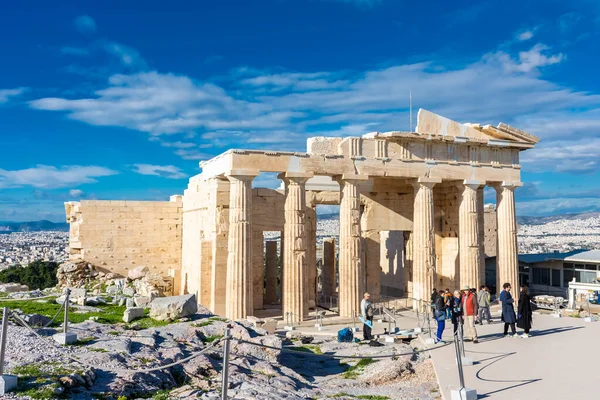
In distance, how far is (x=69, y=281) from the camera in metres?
27.2

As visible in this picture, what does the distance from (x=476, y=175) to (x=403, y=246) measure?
27.1ft

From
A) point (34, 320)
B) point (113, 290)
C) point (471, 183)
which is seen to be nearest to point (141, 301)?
point (34, 320)

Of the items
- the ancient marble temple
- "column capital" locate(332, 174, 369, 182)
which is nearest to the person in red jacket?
the ancient marble temple

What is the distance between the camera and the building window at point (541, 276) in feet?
110

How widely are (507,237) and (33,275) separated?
32.2 metres

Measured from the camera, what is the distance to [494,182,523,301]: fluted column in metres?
28.5

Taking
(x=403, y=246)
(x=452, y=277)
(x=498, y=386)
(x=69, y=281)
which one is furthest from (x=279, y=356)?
(x=403, y=246)

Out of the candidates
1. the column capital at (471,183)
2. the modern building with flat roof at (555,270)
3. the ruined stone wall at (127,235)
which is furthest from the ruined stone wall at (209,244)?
the modern building with flat roof at (555,270)

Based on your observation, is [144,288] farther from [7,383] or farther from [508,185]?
[508,185]

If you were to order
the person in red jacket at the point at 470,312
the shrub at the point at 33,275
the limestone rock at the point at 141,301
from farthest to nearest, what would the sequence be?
1. the shrub at the point at 33,275
2. the limestone rock at the point at 141,301
3. the person in red jacket at the point at 470,312

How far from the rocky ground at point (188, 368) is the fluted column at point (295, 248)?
794 cm

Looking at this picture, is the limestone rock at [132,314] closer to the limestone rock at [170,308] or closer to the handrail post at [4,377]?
the limestone rock at [170,308]

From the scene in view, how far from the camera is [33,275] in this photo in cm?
3984

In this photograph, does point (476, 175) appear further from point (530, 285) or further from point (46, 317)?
point (46, 317)
